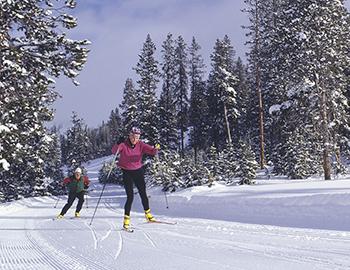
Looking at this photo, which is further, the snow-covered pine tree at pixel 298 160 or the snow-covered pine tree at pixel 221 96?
the snow-covered pine tree at pixel 221 96

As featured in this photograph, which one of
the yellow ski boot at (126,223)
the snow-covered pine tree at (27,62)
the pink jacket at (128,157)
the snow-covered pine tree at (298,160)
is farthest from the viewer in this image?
the snow-covered pine tree at (298,160)

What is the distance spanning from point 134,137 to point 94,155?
142m

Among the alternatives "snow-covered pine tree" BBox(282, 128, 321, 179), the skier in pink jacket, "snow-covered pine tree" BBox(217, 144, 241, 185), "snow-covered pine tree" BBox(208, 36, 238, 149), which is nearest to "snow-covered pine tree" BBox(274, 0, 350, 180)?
"snow-covered pine tree" BBox(282, 128, 321, 179)

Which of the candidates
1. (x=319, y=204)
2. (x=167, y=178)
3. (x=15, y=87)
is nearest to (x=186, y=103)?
(x=167, y=178)

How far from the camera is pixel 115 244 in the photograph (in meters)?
6.80

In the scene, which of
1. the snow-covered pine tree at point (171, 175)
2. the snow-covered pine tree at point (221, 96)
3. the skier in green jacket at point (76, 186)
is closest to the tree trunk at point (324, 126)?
the snow-covered pine tree at point (171, 175)

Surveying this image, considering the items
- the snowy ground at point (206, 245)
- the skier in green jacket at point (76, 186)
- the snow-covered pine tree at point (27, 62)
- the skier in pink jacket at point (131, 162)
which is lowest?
the snowy ground at point (206, 245)

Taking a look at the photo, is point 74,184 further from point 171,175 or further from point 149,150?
point 171,175

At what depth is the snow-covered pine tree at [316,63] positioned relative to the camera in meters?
22.2

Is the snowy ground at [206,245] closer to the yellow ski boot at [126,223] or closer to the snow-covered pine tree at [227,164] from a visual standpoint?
the yellow ski boot at [126,223]

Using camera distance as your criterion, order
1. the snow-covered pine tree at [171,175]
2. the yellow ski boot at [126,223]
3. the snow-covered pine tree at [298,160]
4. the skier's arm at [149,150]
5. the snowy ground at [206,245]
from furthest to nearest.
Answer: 1. the snow-covered pine tree at [298,160]
2. the snow-covered pine tree at [171,175]
3. the skier's arm at [149,150]
4. the yellow ski boot at [126,223]
5. the snowy ground at [206,245]

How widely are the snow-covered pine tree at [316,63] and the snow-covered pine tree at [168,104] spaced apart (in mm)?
24364

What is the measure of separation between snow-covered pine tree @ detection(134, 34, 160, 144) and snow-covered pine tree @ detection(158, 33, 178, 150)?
9.11 feet

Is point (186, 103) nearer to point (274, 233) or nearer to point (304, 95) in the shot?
point (304, 95)
